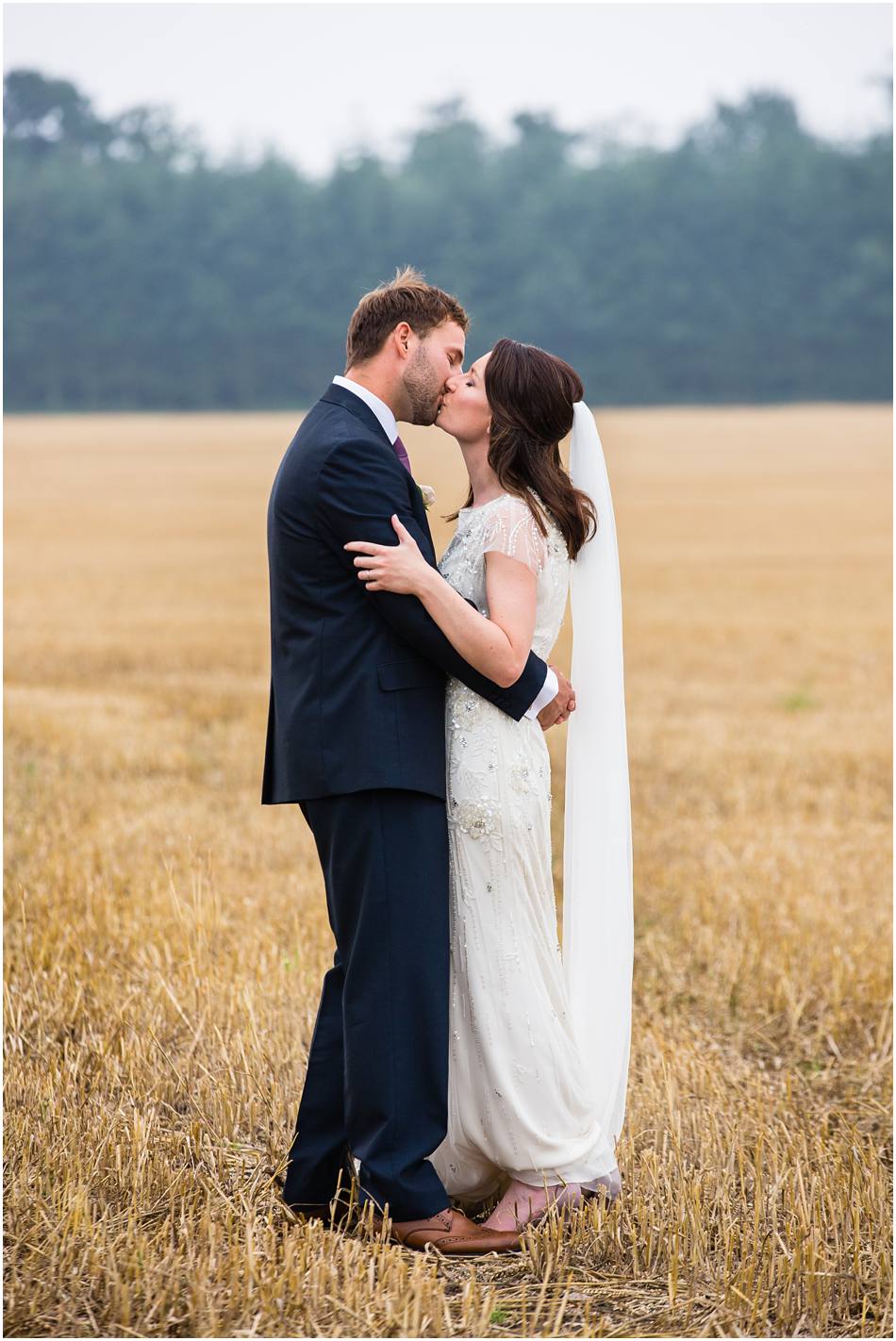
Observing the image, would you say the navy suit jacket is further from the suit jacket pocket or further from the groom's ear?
the groom's ear

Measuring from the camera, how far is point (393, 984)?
14.7ft

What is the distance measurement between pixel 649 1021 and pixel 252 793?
206 inches

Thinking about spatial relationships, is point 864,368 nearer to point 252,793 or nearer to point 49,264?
point 49,264

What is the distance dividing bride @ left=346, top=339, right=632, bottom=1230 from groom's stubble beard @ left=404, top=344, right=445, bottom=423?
58 mm

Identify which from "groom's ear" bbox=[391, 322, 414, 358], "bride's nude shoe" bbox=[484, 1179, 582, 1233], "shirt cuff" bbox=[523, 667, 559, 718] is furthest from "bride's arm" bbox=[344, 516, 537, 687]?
"bride's nude shoe" bbox=[484, 1179, 582, 1233]

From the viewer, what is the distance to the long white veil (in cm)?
497

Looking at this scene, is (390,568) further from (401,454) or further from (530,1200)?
(530,1200)

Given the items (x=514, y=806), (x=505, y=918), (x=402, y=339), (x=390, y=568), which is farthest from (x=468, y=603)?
(x=505, y=918)

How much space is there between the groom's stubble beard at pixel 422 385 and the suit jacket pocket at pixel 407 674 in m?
0.74

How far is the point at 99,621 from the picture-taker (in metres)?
21.5

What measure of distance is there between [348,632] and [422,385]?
30.9 inches

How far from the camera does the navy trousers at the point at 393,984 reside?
4441 millimetres

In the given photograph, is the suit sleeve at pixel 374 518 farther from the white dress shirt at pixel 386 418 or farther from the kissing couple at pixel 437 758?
the white dress shirt at pixel 386 418

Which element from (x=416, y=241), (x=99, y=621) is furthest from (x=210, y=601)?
(x=416, y=241)
